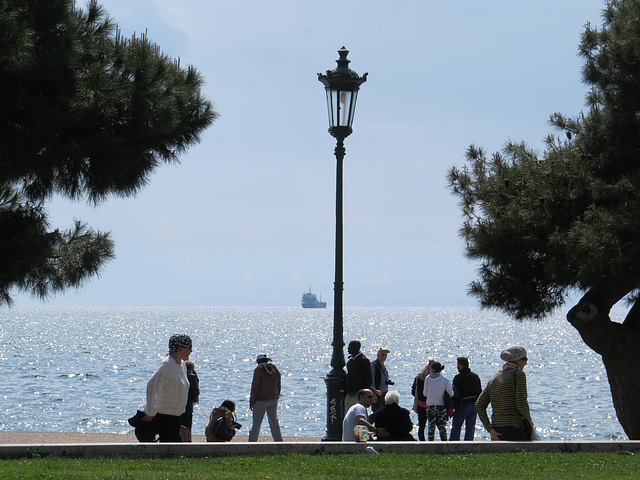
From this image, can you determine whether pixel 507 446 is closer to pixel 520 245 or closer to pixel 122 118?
pixel 520 245

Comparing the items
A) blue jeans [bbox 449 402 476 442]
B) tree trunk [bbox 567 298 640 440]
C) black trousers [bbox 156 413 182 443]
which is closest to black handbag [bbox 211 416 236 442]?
black trousers [bbox 156 413 182 443]

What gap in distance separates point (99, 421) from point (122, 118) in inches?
936

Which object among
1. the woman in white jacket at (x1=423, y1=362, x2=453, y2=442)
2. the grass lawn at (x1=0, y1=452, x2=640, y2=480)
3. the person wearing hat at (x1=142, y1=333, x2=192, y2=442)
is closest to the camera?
the grass lawn at (x1=0, y1=452, x2=640, y2=480)

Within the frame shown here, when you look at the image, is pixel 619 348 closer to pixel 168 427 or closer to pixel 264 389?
pixel 264 389

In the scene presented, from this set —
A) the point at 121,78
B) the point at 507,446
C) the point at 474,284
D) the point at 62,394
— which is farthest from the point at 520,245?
the point at 62,394

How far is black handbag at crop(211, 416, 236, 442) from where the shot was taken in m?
11.5

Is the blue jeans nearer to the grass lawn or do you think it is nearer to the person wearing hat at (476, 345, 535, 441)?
the grass lawn

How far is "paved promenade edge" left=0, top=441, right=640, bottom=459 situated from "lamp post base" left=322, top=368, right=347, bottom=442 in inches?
72.0

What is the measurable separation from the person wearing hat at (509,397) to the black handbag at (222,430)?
374cm

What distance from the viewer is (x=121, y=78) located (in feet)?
29.1

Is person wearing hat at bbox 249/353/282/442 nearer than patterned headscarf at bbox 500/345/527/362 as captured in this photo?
No

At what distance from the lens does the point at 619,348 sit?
12.7 meters

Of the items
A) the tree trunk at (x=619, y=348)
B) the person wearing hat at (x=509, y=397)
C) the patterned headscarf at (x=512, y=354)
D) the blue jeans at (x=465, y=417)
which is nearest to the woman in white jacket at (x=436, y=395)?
the blue jeans at (x=465, y=417)

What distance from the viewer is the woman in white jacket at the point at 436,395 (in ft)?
45.6
